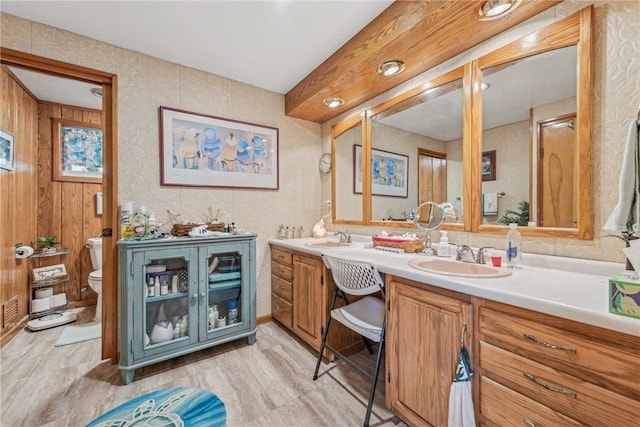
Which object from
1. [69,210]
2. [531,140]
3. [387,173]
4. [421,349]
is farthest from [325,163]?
[69,210]

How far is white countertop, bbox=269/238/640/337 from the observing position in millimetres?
736

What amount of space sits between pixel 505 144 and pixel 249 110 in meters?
2.15

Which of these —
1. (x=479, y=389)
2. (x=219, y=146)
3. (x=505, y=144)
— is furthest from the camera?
(x=219, y=146)

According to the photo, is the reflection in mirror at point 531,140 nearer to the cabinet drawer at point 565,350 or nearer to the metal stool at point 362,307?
the cabinet drawer at point 565,350

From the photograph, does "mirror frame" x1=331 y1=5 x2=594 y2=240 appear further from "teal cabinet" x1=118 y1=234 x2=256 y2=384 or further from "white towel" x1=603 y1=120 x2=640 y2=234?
"teal cabinet" x1=118 y1=234 x2=256 y2=384

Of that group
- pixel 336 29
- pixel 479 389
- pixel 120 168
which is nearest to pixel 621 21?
pixel 336 29

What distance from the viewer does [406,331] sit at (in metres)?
1.28

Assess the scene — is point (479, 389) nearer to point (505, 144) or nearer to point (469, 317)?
point (469, 317)

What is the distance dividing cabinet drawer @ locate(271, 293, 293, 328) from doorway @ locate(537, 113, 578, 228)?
6.29 feet

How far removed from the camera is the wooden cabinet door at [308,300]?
1.92 metres

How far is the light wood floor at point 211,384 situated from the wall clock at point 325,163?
176 cm

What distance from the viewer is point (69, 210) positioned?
2.96 metres

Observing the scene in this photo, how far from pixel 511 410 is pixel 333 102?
2342mm

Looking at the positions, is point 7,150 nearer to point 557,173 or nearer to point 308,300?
point 308,300
